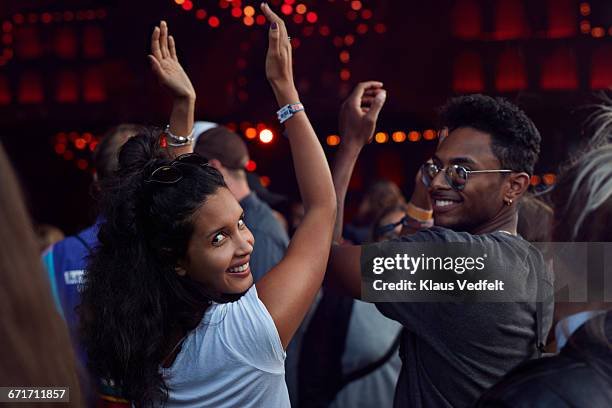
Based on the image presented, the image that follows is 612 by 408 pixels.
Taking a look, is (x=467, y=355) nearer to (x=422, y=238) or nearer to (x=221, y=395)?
→ (x=422, y=238)

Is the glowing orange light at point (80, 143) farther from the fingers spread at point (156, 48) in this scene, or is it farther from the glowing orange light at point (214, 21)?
the fingers spread at point (156, 48)

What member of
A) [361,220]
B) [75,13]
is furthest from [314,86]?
[361,220]

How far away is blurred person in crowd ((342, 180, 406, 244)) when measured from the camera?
484cm

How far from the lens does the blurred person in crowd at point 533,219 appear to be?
2607 millimetres

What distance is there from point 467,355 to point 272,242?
1.43 metres

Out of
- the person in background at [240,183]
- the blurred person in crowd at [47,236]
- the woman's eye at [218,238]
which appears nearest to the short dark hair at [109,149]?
the person in background at [240,183]

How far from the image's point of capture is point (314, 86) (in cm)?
1109

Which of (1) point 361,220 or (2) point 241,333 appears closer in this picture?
(2) point 241,333

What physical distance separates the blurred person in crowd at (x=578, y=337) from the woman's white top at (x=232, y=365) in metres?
0.59

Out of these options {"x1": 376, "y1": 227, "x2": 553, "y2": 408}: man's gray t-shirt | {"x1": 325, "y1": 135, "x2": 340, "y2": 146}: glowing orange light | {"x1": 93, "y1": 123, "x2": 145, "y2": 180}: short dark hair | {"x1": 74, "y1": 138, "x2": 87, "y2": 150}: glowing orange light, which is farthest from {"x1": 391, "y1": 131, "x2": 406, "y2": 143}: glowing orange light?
{"x1": 376, "y1": 227, "x2": 553, "y2": 408}: man's gray t-shirt

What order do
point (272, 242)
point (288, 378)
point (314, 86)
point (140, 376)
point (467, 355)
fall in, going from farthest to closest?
point (314, 86), point (288, 378), point (272, 242), point (467, 355), point (140, 376)

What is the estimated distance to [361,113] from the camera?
2055 millimetres

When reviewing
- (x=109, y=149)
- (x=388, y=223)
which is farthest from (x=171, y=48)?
(x=388, y=223)

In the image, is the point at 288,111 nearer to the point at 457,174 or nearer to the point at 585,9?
the point at 457,174
